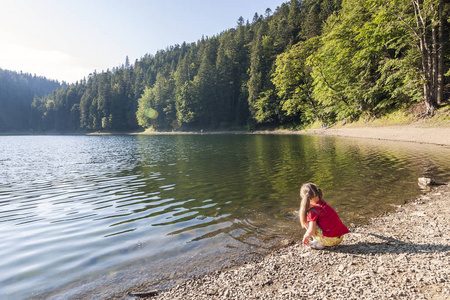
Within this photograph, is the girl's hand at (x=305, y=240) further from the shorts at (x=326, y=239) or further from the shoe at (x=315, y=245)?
the shorts at (x=326, y=239)

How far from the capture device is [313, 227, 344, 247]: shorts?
5.18 metres

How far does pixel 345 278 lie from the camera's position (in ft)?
13.2

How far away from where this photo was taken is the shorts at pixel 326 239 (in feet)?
17.0

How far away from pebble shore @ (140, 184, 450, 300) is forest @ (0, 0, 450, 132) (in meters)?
29.4

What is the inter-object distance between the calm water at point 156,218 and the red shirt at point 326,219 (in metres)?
1.38

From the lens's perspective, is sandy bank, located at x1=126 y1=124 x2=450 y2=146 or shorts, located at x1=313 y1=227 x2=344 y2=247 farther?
sandy bank, located at x1=126 y1=124 x2=450 y2=146

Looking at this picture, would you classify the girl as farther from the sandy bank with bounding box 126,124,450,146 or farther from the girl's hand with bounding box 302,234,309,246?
the sandy bank with bounding box 126,124,450,146

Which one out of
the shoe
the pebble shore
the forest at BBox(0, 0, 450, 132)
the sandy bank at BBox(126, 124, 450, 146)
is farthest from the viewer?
the forest at BBox(0, 0, 450, 132)

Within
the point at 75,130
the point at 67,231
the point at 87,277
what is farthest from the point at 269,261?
the point at 75,130

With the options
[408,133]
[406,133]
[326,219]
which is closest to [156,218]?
[326,219]

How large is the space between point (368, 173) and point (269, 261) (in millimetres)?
10860

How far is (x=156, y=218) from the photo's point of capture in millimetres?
7984

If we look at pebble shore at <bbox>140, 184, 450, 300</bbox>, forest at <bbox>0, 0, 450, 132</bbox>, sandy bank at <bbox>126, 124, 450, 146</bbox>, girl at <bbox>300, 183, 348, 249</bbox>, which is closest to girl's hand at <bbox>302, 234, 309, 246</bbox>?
girl at <bbox>300, 183, 348, 249</bbox>

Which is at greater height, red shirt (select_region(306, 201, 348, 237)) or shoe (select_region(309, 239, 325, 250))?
red shirt (select_region(306, 201, 348, 237))
